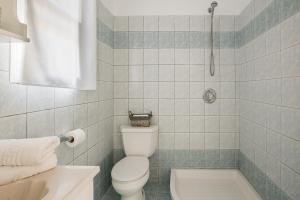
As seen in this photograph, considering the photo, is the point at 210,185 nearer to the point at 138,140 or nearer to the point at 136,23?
the point at 138,140

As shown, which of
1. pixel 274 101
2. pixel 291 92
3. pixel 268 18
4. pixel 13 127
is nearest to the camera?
pixel 13 127

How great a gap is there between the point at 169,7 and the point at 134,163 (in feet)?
5.99

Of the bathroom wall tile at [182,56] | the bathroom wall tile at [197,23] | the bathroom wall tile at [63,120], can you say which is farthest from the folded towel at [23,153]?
the bathroom wall tile at [197,23]

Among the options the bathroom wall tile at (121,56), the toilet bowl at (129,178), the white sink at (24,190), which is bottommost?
the toilet bowl at (129,178)

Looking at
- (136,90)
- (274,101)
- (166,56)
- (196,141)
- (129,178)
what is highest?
(166,56)

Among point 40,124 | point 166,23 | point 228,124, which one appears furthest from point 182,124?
point 40,124

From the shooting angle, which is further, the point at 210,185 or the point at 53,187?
the point at 210,185

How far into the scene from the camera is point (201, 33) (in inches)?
102

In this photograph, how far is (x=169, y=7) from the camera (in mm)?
2611

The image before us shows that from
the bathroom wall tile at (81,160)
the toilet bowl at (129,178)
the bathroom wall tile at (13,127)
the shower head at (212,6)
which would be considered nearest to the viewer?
the bathroom wall tile at (13,127)

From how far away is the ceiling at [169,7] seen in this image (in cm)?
257

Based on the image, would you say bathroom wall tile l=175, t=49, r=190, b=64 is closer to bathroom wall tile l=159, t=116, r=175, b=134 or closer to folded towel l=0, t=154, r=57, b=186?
bathroom wall tile l=159, t=116, r=175, b=134

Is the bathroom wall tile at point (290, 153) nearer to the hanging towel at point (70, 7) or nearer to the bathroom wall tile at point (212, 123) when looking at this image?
the bathroom wall tile at point (212, 123)

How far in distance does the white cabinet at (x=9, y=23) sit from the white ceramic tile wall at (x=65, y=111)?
0.29 meters
